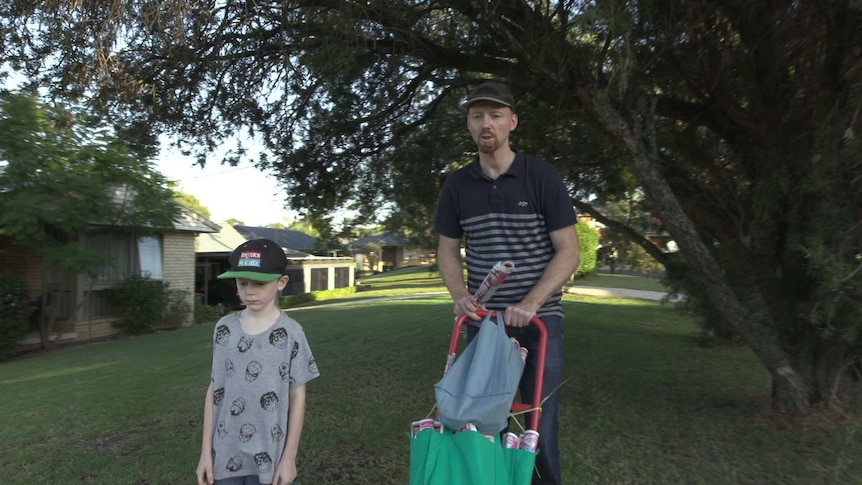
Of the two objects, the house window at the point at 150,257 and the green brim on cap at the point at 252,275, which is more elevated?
the house window at the point at 150,257

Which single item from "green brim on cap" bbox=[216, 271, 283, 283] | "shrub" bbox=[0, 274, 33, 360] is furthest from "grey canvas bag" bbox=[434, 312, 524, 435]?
"shrub" bbox=[0, 274, 33, 360]

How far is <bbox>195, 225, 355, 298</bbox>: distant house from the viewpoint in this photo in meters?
23.9

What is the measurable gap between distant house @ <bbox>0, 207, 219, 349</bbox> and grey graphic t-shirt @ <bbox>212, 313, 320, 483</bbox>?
40.8 feet

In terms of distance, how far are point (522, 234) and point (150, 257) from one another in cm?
1573

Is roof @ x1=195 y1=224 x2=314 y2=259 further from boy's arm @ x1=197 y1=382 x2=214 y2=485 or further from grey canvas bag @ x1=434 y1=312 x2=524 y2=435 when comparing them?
grey canvas bag @ x1=434 y1=312 x2=524 y2=435

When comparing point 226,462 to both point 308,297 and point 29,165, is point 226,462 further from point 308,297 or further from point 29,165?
point 308,297

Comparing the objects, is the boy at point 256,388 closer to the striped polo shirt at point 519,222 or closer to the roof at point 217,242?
the striped polo shirt at point 519,222

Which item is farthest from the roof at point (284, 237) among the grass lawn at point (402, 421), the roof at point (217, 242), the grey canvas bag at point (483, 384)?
the grey canvas bag at point (483, 384)

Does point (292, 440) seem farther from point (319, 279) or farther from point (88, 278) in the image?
point (319, 279)

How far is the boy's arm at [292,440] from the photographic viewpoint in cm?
235

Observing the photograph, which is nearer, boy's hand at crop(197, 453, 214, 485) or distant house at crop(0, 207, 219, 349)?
boy's hand at crop(197, 453, 214, 485)

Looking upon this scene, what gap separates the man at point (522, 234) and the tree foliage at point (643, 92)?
1991 millimetres

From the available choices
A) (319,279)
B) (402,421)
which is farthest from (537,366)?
(319,279)

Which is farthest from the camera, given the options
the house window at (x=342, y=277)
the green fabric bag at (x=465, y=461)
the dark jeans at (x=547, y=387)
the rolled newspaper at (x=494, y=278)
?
the house window at (x=342, y=277)
